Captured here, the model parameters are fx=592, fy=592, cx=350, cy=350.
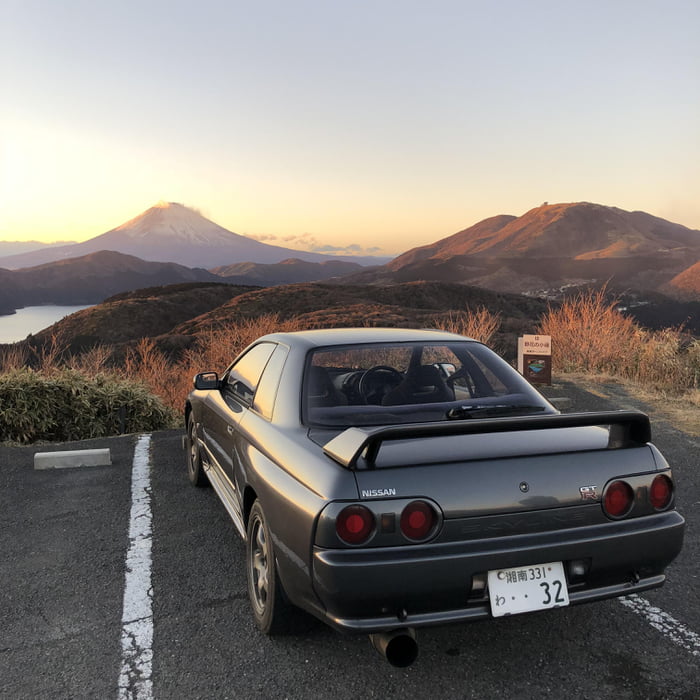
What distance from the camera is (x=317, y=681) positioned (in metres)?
A: 2.45

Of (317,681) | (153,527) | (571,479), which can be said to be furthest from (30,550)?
(571,479)

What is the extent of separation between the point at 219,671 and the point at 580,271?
15967cm

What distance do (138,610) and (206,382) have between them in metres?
1.57

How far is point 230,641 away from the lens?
2.78m

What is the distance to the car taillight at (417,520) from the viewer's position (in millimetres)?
2158

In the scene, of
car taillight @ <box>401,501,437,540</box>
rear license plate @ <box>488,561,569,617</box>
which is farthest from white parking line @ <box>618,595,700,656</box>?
car taillight @ <box>401,501,437,540</box>

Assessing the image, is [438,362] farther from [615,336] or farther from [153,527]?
[615,336]

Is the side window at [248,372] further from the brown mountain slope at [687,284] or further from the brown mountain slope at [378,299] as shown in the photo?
the brown mountain slope at [687,284]

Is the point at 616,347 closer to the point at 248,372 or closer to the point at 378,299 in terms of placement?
the point at 248,372

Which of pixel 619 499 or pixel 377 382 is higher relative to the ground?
pixel 377 382

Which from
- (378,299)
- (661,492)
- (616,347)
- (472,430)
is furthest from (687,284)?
(472,430)

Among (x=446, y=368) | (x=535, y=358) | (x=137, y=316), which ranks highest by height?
(x=446, y=368)

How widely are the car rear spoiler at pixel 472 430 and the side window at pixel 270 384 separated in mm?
814

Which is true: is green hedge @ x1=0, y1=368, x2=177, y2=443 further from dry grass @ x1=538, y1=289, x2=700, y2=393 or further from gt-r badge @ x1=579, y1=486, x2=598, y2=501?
dry grass @ x1=538, y1=289, x2=700, y2=393
